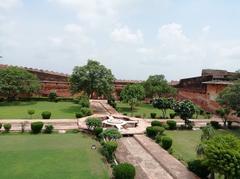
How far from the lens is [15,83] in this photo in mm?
35625

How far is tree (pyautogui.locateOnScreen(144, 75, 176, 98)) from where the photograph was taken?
3759 cm

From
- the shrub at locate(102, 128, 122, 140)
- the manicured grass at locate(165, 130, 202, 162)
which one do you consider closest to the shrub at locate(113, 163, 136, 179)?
the manicured grass at locate(165, 130, 202, 162)

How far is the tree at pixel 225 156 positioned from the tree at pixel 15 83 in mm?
28904

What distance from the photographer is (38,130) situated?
21.5 metres

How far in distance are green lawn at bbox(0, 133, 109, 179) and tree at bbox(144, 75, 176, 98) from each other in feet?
60.3

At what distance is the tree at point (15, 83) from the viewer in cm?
3531

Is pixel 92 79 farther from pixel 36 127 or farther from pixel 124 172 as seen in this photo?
pixel 124 172

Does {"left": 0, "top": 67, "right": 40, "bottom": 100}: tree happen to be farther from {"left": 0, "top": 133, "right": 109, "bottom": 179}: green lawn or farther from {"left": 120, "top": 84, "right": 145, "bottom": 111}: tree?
{"left": 0, "top": 133, "right": 109, "bottom": 179}: green lawn

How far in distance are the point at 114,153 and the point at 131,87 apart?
52.5 feet

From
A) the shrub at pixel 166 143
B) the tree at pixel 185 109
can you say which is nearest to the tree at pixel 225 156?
the shrub at pixel 166 143

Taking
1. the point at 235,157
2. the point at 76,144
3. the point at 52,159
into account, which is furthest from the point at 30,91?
the point at 235,157

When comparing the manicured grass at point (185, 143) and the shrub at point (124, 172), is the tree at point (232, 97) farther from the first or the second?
the shrub at point (124, 172)

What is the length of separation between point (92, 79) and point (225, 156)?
73.3 ft

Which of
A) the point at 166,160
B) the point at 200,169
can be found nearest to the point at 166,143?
the point at 166,160
